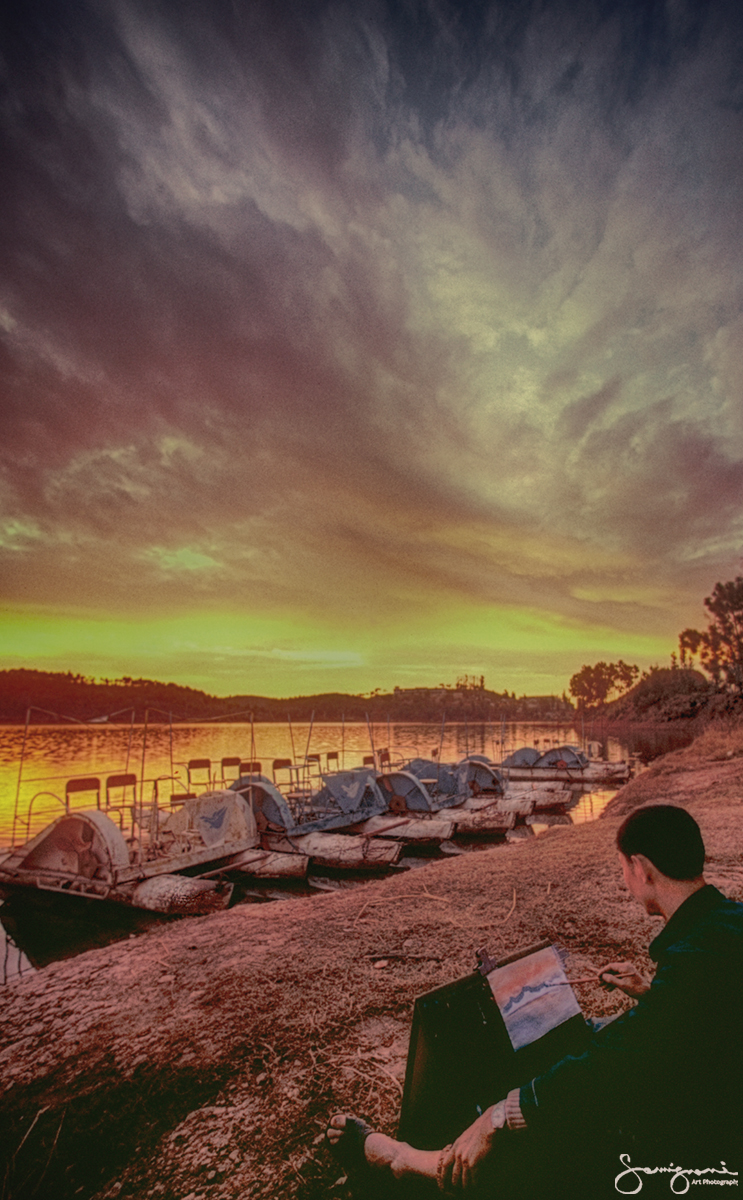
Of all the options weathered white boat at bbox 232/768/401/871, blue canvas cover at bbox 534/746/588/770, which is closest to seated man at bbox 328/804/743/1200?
weathered white boat at bbox 232/768/401/871

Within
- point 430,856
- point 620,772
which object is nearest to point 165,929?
point 430,856

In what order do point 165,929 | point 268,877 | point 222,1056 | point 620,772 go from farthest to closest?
point 620,772 < point 268,877 < point 165,929 < point 222,1056

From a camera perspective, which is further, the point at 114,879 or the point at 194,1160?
the point at 114,879

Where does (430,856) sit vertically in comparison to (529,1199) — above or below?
below

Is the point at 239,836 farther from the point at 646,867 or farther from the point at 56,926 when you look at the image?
the point at 646,867

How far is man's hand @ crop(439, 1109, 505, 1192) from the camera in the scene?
2.16 meters

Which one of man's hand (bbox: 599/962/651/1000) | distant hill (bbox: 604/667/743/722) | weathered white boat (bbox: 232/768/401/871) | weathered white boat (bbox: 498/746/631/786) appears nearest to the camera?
man's hand (bbox: 599/962/651/1000)

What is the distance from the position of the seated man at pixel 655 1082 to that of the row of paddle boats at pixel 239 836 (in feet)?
40.0

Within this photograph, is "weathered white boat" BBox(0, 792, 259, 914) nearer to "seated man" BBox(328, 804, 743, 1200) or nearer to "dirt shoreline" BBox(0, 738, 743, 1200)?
Answer: "dirt shoreline" BBox(0, 738, 743, 1200)

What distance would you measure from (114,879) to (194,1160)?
34.1 feet

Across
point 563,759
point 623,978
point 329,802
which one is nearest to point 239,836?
point 329,802

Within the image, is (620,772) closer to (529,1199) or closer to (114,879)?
(114,879)

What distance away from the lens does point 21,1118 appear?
4.08m

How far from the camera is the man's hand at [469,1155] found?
216 cm
